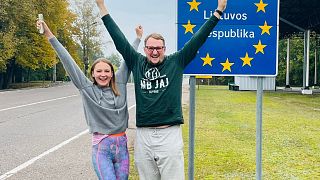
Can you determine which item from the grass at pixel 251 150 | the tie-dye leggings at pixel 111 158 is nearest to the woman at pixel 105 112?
the tie-dye leggings at pixel 111 158

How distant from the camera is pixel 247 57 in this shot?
4465mm

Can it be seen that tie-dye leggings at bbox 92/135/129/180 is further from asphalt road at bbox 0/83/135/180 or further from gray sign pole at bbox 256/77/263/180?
asphalt road at bbox 0/83/135/180

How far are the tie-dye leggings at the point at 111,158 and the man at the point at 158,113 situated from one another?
0.18 metres

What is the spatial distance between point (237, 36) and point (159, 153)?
56.7 inches

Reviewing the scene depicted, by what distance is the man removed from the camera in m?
3.73

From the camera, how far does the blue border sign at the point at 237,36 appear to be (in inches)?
174

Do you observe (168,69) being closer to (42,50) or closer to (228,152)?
(228,152)

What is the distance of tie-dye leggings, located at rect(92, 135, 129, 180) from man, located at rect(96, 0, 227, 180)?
18 centimetres

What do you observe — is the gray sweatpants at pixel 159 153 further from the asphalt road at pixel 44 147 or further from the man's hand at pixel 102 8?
the asphalt road at pixel 44 147

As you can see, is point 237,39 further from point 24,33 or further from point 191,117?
point 24,33

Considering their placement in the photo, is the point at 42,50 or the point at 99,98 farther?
the point at 42,50

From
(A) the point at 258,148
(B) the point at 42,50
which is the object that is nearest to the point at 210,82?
(B) the point at 42,50

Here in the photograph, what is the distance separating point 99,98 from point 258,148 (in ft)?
5.32

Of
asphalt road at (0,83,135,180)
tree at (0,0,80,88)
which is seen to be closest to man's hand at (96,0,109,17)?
asphalt road at (0,83,135,180)
